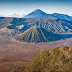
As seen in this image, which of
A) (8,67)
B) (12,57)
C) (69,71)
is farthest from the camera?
(12,57)

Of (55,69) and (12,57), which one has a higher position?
(55,69)

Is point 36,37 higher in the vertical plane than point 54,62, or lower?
lower

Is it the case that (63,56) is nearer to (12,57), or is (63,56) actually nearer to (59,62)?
(59,62)

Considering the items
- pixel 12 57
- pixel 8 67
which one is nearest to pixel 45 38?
pixel 12 57

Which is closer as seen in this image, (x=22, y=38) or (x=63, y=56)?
(x=63, y=56)

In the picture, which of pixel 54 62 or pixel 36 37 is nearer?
pixel 54 62

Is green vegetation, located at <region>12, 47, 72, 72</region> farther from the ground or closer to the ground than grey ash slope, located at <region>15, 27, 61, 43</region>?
farther from the ground

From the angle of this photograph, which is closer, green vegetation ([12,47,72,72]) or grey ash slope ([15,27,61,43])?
green vegetation ([12,47,72,72])

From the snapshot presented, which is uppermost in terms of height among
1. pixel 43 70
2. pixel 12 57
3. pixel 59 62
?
pixel 59 62
